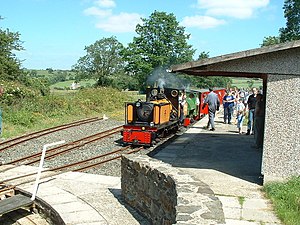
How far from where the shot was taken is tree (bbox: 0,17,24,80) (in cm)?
3038

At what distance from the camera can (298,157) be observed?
7512 millimetres

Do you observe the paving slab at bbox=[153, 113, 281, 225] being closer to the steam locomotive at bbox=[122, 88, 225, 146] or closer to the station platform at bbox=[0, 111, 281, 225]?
the station platform at bbox=[0, 111, 281, 225]

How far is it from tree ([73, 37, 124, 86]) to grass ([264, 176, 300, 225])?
189 ft

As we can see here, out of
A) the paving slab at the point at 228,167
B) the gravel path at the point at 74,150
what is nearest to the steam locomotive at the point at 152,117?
the gravel path at the point at 74,150

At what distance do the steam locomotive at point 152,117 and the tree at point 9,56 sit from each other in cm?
1750

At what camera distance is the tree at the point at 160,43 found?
60469mm

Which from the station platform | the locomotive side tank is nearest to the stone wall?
the station platform

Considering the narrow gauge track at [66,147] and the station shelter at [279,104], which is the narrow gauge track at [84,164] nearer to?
the narrow gauge track at [66,147]

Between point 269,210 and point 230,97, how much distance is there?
12578 mm

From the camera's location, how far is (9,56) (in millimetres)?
32531

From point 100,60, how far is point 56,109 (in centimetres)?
4469

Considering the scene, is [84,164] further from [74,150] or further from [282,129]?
[282,129]

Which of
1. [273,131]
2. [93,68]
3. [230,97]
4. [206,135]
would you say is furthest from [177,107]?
[93,68]

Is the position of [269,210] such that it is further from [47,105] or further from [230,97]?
[47,105]
